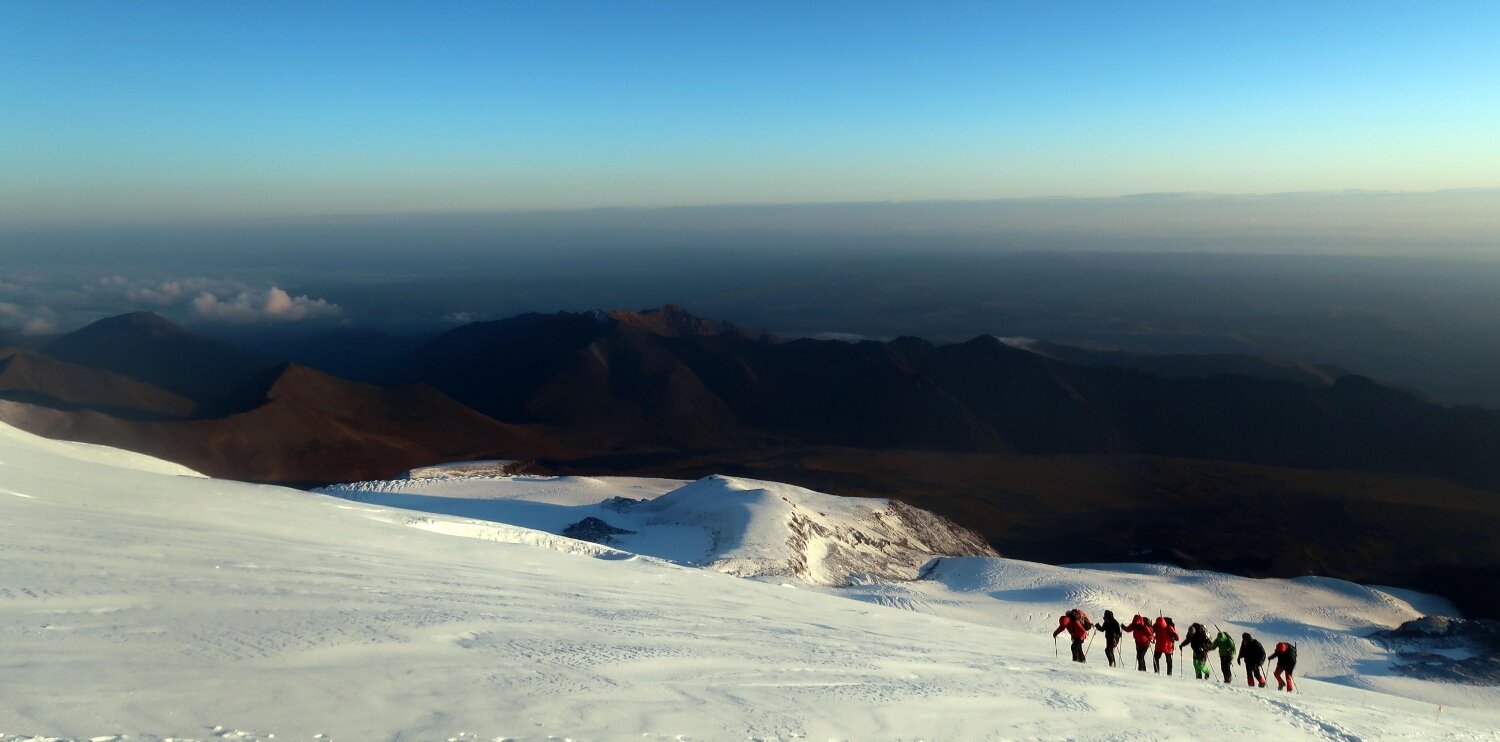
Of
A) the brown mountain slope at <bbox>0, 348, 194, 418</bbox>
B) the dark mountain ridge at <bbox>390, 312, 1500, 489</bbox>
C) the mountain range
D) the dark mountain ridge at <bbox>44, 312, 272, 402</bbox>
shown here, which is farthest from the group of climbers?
the dark mountain ridge at <bbox>44, 312, 272, 402</bbox>

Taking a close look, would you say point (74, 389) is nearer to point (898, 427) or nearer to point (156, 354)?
point (156, 354)

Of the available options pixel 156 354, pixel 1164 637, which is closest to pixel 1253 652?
pixel 1164 637

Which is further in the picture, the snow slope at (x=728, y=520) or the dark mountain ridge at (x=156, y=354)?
the dark mountain ridge at (x=156, y=354)

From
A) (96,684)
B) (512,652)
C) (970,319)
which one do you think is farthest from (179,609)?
(970,319)

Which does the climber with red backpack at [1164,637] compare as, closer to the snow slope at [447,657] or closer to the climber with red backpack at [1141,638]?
the climber with red backpack at [1141,638]

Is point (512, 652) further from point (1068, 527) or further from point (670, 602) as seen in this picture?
point (1068, 527)

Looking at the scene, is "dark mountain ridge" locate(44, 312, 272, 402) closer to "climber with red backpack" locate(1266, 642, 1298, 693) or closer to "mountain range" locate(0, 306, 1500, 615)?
"mountain range" locate(0, 306, 1500, 615)

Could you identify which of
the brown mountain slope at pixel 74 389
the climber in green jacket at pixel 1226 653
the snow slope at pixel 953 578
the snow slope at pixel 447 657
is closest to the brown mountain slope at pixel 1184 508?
the snow slope at pixel 953 578
